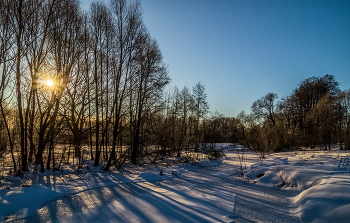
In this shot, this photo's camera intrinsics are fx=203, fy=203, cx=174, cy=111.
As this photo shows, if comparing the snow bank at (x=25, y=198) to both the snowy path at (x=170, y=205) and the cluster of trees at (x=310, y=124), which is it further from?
the cluster of trees at (x=310, y=124)

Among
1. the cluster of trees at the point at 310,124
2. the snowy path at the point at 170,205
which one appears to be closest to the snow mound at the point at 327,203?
the snowy path at the point at 170,205

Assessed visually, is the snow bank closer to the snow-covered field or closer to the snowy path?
the snow-covered field

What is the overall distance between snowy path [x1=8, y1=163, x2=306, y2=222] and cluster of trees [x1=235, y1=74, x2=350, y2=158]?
345 inches

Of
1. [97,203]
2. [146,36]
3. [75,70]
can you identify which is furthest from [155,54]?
[97,203]

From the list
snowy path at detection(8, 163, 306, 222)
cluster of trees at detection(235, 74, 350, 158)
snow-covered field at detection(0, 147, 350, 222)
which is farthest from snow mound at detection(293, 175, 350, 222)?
cluster of trees at detection(235, 74, 350, 158)

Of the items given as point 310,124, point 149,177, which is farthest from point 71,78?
point 310,124

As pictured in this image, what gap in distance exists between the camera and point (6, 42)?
5102 millimetres

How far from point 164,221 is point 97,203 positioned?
220 cm

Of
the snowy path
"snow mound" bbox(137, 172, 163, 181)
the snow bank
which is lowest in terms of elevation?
"snow mound" bbox(137, 172, 163, 181)

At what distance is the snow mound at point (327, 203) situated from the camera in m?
3.94

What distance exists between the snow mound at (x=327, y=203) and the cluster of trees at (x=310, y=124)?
30.2 ft

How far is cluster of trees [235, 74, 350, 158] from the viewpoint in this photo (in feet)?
56.6

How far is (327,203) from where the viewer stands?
4.39 m

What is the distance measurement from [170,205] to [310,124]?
1917cm
